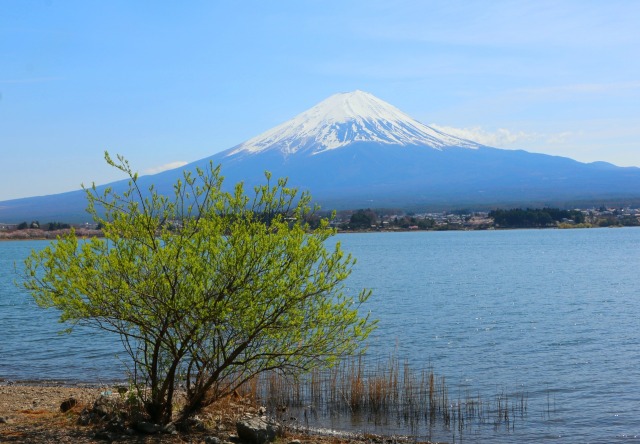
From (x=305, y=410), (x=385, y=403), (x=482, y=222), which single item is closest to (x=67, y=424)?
(x=305, y=410)

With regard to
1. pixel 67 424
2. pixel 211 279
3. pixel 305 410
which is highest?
pixel 211 279

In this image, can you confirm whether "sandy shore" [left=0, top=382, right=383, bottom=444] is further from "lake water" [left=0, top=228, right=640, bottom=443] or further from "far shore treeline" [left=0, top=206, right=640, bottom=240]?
"far shore treeline" [left=0, top=206, right=640, bottom=240]

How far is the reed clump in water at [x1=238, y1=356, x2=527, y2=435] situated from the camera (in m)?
15.1

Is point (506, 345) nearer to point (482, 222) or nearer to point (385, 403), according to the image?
point (385, 403)

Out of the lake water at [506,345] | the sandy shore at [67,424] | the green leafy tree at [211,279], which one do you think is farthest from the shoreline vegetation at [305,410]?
the green leafy tree at [211,279]

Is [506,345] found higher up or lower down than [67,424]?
lower down

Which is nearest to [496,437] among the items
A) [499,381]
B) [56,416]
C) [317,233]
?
[499,381]

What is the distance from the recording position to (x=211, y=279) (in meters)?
10.6

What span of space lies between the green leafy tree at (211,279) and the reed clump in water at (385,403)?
13.3ft

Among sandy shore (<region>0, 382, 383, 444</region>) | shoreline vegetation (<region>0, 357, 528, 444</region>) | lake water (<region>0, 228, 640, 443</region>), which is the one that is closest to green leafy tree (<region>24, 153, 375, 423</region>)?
sandy shore (<region>0, 382, 383, 444</region>)

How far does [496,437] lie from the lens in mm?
14172

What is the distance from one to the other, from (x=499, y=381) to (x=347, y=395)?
177 inches

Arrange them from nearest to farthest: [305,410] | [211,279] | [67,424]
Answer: [211,279]
[67,424]
[305,410]

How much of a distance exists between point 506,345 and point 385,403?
30.1 feet
